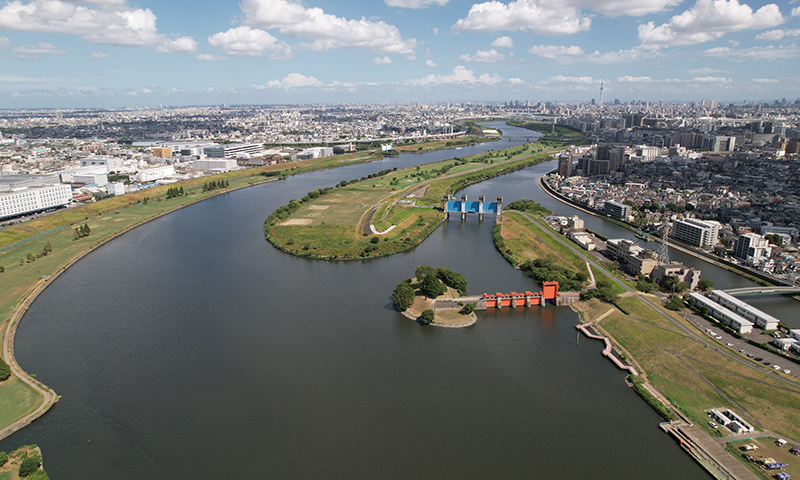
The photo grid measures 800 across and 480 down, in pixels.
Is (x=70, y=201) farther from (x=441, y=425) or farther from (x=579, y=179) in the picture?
(x=579, y=179)

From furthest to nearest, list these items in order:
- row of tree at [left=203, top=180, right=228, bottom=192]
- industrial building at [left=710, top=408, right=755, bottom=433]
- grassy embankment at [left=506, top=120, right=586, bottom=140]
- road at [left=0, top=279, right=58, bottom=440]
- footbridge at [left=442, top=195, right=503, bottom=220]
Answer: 1. grassy embankment at [left=506, top=120, right=586, bottom=140]
2. row of tree at [left=203, top=180, right=228, bottom=192]
3. footbridge at [left=442, top=195, right=503, bottom=220]
4. road at [left=0, top=279, right=58, bottom=440]
5. industrial building at [left=710, top=408, right=755, bottom=433]

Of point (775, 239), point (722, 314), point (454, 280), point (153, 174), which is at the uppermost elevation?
point (153, 174)

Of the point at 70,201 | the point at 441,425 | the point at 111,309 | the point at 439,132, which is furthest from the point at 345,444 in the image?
the point at 439,132

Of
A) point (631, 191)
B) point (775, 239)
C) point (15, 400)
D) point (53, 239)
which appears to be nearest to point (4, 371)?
point (15, 400)

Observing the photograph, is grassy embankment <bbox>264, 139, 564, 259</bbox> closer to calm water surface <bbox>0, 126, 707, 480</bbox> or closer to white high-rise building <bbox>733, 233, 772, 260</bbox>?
Answer: calm water surface <bbox>0, 126, 707, 480</bbox>

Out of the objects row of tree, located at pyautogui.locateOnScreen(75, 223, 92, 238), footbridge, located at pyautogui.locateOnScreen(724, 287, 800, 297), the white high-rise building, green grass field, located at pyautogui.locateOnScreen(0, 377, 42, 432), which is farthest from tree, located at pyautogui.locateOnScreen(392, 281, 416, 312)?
row of tree, located at pyautogui.locateOnScreen(75, 223, 92, 238)

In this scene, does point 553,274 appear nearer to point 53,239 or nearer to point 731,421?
point 731,421
